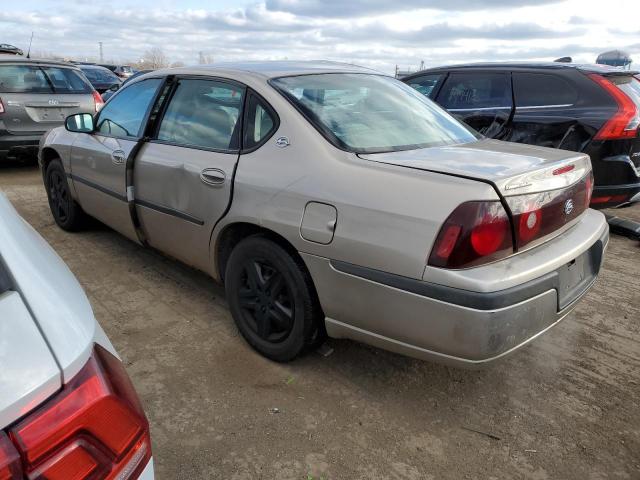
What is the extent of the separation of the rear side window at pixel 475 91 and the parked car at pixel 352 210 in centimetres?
228

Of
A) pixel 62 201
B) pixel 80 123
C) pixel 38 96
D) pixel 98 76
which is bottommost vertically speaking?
pixel 62 201

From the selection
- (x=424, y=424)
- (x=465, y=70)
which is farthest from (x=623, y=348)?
(x=465, y=70)

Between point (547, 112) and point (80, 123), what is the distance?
413 centimetres

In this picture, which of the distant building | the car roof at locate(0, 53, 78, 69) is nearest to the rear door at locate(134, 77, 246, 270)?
the car roof at locate(0, 53, 78, 69)

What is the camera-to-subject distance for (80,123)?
13.4 ft

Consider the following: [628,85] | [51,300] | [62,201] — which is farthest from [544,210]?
[62,201]

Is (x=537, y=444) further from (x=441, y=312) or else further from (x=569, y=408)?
(x=441, y=312)

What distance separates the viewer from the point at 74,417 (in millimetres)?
889

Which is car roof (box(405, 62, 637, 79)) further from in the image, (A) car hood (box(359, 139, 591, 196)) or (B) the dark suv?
(A) car hood (box(359, 139, 591, 196))

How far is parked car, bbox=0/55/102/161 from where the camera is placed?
663 cm

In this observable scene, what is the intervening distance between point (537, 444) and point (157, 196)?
98.8 inches

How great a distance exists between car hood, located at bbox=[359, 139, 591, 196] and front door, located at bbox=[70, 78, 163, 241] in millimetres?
1961

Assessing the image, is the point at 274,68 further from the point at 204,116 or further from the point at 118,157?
the point at 118,157

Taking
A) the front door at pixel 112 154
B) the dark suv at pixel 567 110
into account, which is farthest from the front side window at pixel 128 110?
the dark suv at pixel 567 110
